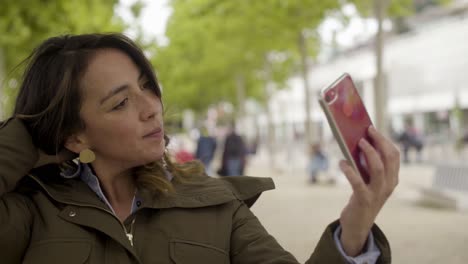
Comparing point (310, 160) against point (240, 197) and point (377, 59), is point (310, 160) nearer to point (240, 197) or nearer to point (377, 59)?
point (377, 59)

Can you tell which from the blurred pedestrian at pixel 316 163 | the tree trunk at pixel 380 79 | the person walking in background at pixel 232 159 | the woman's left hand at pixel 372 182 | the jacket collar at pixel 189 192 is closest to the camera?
the woman's left hand at pixel 372 182

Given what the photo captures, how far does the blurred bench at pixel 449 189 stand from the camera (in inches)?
379

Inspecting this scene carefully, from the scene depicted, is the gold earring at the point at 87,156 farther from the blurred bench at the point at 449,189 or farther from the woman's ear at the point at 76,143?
the blurred bench at the point at 449,189

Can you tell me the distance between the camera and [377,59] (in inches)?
460

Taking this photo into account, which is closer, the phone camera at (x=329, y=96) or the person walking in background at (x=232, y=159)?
the phone camera at (x=329, y=96)

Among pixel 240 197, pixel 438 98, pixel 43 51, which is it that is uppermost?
pixel 43 51

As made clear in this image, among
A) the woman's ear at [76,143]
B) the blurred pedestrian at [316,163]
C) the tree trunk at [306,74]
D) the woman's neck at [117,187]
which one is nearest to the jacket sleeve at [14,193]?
the woman's ear at [76,143]

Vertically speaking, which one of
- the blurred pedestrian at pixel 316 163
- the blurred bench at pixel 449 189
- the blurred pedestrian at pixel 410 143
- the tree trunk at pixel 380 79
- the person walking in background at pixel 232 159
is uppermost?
the tree trunk at pixel 380 79

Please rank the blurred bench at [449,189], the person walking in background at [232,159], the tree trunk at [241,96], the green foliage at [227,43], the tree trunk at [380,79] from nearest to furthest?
the blurred bench at [449,189], the tree trunk at [380,79], the person walking in background at [232,159], the green foliage at [227,43], the tree trunk at [241,96]

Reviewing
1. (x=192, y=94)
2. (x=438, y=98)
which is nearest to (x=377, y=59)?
(x=438, y=98)

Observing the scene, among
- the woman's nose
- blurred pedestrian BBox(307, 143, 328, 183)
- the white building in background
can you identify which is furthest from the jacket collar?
the white building in background

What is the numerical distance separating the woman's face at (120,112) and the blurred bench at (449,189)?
27.6 ft

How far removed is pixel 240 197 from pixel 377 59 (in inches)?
400

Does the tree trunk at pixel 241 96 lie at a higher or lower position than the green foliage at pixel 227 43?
lower
